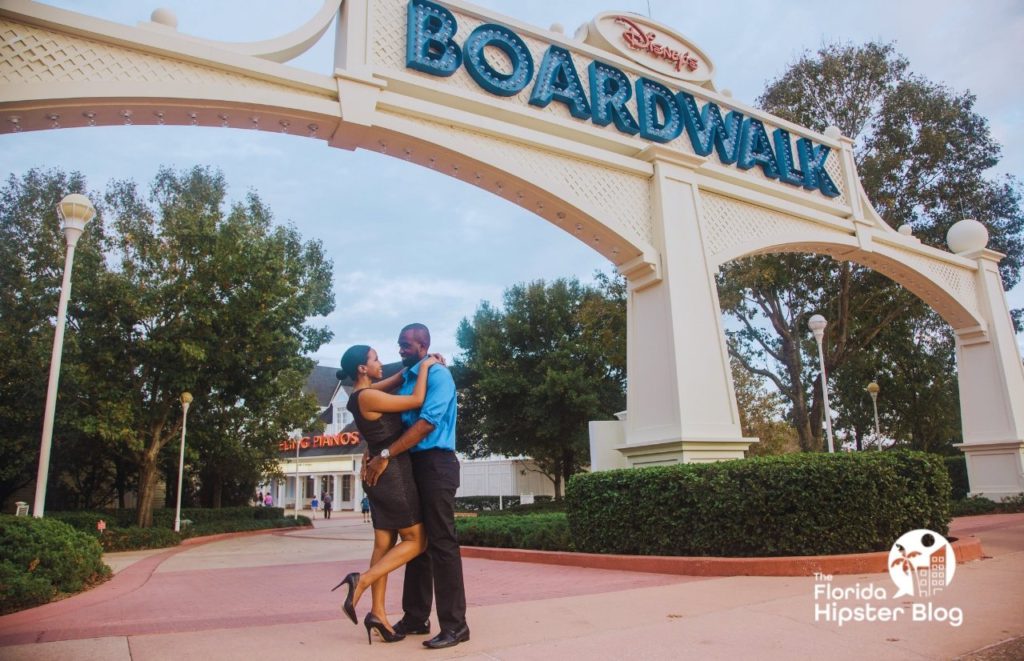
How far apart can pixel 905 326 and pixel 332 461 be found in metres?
29.8

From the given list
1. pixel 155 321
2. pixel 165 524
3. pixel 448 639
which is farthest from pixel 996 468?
pixel 165 524

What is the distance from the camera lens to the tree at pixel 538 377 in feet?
74.3

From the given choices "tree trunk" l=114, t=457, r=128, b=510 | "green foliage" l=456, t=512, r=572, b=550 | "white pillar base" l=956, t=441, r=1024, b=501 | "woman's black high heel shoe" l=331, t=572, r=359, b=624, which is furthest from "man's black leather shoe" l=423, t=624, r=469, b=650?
"tree trunk" l=114, t=457, r=128, b=510

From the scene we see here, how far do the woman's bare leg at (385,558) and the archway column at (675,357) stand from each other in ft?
16.0

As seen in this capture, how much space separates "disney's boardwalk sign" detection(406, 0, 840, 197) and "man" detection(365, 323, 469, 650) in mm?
5219

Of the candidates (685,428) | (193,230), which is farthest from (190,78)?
(193,230)

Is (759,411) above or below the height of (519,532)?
above

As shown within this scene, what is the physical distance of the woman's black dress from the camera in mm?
3422

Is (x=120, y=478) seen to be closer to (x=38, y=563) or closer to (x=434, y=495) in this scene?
(x=38, y=563)

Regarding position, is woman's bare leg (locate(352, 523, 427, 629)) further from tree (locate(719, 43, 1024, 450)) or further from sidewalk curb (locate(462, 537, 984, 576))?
tree (locate(719, 43, 1024, 450))

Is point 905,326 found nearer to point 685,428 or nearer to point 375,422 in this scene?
point 685,428

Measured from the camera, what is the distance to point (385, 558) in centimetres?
336

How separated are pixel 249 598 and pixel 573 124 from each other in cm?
648

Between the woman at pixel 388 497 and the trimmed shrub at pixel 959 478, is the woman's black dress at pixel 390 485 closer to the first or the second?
the woman at pixel 388 497
